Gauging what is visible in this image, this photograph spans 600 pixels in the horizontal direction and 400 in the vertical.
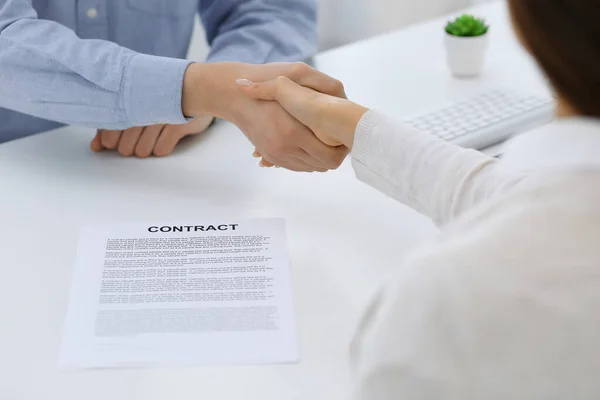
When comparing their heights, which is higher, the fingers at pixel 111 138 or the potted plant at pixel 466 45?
the potted plant at pixel 466 45

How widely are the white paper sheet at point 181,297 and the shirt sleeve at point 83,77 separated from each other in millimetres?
193

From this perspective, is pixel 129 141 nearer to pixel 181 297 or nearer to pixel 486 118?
pixel 181 297

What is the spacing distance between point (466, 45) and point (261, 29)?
34 centimetres

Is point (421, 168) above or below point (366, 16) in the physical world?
above

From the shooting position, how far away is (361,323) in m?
0.59

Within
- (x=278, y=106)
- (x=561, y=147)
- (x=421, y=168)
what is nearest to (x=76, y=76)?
(x=278, y=106)

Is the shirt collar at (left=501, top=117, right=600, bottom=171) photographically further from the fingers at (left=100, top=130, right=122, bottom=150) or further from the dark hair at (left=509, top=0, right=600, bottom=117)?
the fingers at (left=100, top=130, right=122, bottom=150)

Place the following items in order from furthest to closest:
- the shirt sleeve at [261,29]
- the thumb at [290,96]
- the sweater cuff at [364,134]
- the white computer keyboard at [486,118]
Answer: the shirt sleeve at [261,29] → the white computer keyboard at [486,118] → the thumb at [290,96] → the sweater cuff at [364,134]

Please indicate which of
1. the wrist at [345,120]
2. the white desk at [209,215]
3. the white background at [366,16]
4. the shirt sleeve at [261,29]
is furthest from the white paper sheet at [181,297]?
the white background at [366,16]

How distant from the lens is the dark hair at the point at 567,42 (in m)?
0.43

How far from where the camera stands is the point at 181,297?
0.81m

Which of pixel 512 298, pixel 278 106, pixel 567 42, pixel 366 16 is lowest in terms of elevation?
pixel 366 16

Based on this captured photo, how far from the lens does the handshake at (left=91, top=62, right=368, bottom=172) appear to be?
1.00m

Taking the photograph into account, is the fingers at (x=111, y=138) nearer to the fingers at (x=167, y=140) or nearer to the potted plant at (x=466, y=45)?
the fingers at (x=167, y=140)
